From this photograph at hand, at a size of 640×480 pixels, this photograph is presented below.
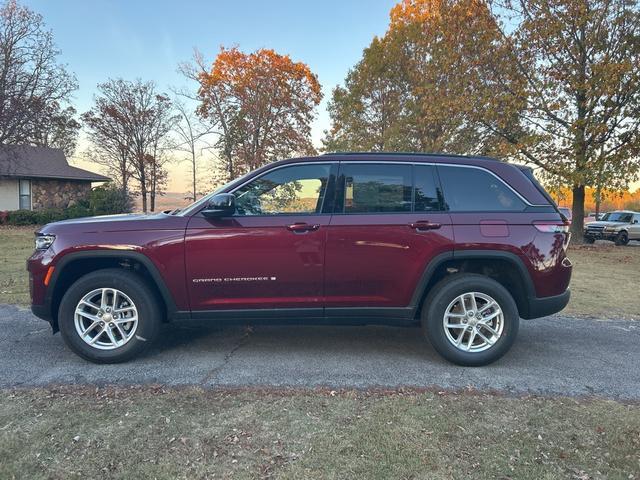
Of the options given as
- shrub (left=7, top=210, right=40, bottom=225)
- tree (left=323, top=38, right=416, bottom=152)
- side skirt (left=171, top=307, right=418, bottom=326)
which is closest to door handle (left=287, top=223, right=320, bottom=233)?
side skirt (left=171, top=307, right=418, bottom=326)

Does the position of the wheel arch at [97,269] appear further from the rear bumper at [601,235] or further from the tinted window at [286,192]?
the rear bumper at [601,235]

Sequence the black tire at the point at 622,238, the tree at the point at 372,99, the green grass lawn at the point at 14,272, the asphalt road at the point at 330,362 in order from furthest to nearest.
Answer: the tree at the point at 372,99, the black tire at the point at 622,238, the green grass lawn at the point at 14,272, the asphalt road at the point at 330,362

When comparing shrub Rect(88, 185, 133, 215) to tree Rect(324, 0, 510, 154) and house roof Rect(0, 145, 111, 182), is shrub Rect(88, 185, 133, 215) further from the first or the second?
tree Rect(324, 0, 510, 154)

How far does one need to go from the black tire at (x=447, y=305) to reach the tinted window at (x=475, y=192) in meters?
0.68

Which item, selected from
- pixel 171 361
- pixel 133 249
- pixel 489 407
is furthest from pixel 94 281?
pixel 489 407

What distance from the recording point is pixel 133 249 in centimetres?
384

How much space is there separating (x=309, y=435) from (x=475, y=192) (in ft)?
8.55

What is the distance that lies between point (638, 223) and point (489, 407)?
22.4m

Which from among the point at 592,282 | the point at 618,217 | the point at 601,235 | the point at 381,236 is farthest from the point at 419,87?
the point at 381,236

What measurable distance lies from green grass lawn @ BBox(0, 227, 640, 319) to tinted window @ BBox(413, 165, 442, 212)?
346 centimetres

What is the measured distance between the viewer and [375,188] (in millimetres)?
4000

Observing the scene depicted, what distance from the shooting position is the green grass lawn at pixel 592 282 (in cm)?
627

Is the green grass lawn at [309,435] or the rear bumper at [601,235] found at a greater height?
the rear bumper at [601,235]

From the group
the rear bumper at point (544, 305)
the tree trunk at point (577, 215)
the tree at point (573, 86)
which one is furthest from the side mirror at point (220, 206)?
the tree trunk at point (577, 215)
